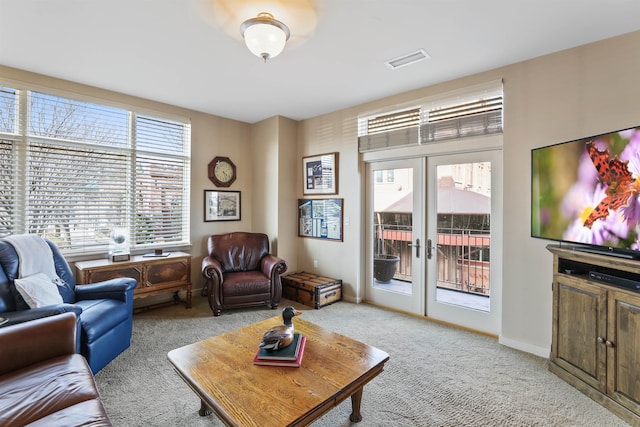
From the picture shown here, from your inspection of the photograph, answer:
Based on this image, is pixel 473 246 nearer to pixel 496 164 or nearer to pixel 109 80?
pixel 496 164

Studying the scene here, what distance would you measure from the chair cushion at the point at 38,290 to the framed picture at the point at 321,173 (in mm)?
3298

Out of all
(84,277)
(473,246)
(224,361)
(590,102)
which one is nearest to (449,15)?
(590,102)

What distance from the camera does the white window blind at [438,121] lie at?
10.5ft

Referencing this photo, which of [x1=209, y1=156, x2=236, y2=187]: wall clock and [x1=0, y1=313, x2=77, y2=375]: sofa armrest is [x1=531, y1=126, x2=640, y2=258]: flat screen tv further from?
[x1=209, y1=156, x2=236, y2=187]: wall clock

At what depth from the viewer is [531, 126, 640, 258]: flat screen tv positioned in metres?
2.03

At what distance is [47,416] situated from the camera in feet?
4.52

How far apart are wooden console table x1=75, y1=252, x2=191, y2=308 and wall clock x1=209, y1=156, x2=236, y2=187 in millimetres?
1341

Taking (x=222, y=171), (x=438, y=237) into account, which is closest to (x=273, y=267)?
(x=222, y=171)

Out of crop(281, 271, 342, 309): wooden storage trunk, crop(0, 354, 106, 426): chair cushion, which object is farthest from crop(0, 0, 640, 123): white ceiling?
crop(281, 271, 342, 309): wooden storage trunk

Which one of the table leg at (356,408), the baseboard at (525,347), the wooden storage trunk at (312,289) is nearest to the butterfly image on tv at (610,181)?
the baseboard at (525,347)

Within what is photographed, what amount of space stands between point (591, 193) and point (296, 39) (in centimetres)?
263

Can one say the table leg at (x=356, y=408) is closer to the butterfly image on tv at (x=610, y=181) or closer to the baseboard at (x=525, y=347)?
the baseboard at (x=525, y=347)

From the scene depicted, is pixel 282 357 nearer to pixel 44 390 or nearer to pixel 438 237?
pixel 44 390

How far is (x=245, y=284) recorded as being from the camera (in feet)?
12.9
